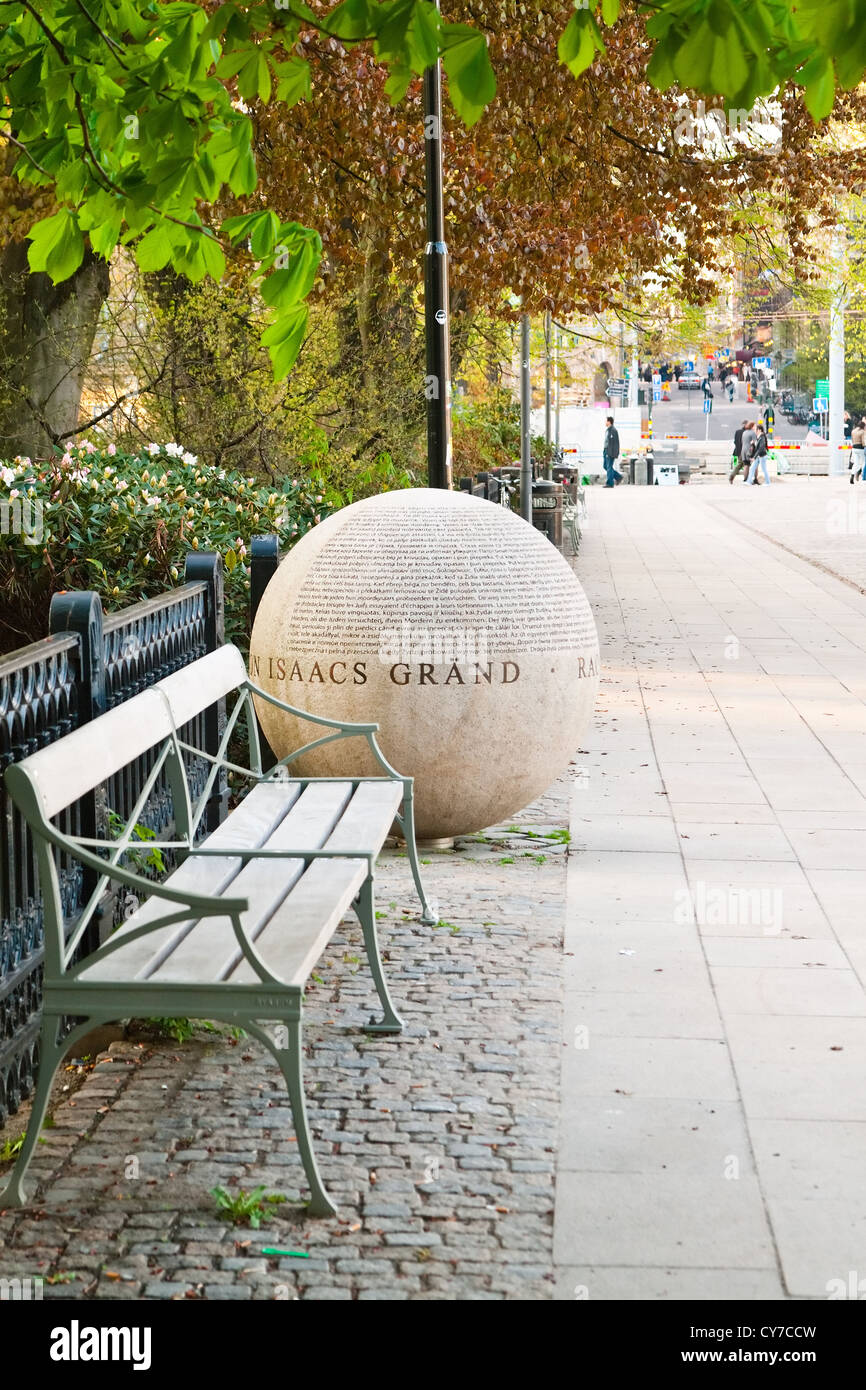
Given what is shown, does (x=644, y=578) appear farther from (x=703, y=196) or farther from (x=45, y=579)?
(x=45, y=579)

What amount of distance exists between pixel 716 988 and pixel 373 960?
1.21m

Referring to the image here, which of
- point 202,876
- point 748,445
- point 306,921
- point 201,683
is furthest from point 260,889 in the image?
point 748,445

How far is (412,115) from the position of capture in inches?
550

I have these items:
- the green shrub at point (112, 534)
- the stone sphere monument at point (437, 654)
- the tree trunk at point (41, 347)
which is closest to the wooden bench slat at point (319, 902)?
the stone sphere monument at point (437, 654)

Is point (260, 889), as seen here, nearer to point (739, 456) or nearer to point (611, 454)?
point (611, 454)

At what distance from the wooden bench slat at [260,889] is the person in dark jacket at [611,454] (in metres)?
47.2

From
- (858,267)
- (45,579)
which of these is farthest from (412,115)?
(858,267)

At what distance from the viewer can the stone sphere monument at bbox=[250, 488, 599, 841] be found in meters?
6.93

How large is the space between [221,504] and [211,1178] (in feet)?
21.4

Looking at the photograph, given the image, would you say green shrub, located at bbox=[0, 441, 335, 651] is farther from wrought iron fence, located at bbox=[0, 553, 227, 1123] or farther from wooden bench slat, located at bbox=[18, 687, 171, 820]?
wooden bench slat, located at bbox=[18, 687, 171, 820]

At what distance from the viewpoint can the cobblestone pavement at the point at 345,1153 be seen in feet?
11.7

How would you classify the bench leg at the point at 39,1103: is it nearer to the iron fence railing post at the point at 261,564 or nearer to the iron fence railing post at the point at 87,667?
the iron fence railing post at the point at 87,667

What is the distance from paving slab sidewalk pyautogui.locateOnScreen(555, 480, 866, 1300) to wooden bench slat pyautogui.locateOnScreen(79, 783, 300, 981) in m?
→ 1.14

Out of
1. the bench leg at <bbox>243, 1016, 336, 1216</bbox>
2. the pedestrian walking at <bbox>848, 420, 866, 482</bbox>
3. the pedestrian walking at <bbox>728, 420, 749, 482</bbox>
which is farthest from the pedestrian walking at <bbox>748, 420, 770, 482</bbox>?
the bench leg at <bbox>243, 1016, 336, 1216</bbox>
